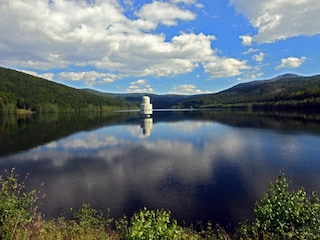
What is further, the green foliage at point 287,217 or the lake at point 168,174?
the lake at point 168,174

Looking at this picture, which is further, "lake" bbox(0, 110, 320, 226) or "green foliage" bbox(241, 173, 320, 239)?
"lake" bbox(0, 110, 320, 226)

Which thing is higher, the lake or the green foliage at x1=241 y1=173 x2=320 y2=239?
the green foliage at x1=241 y1=173 x2=320 y2=239

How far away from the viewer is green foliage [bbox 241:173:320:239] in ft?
26.0

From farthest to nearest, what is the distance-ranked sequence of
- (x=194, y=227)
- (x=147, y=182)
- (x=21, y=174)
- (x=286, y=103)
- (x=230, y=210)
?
(x=286, y=103), (x=21, y=174), (x=147, y=182), (x=230, y=210), (x=194, y=227)

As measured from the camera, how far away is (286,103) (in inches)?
6230

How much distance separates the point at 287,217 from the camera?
27.2 ft

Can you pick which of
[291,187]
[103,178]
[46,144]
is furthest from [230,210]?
[46,144]

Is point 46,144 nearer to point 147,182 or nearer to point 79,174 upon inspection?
point 79,174

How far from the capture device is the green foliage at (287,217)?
7.91 m

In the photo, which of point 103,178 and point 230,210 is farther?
point 103,178

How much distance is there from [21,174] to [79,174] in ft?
20.0

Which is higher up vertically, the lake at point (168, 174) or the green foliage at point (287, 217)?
the green foliage at point (287, 217)

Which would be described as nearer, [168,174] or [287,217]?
[287,217]

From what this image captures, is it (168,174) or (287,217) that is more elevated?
(287,217)
